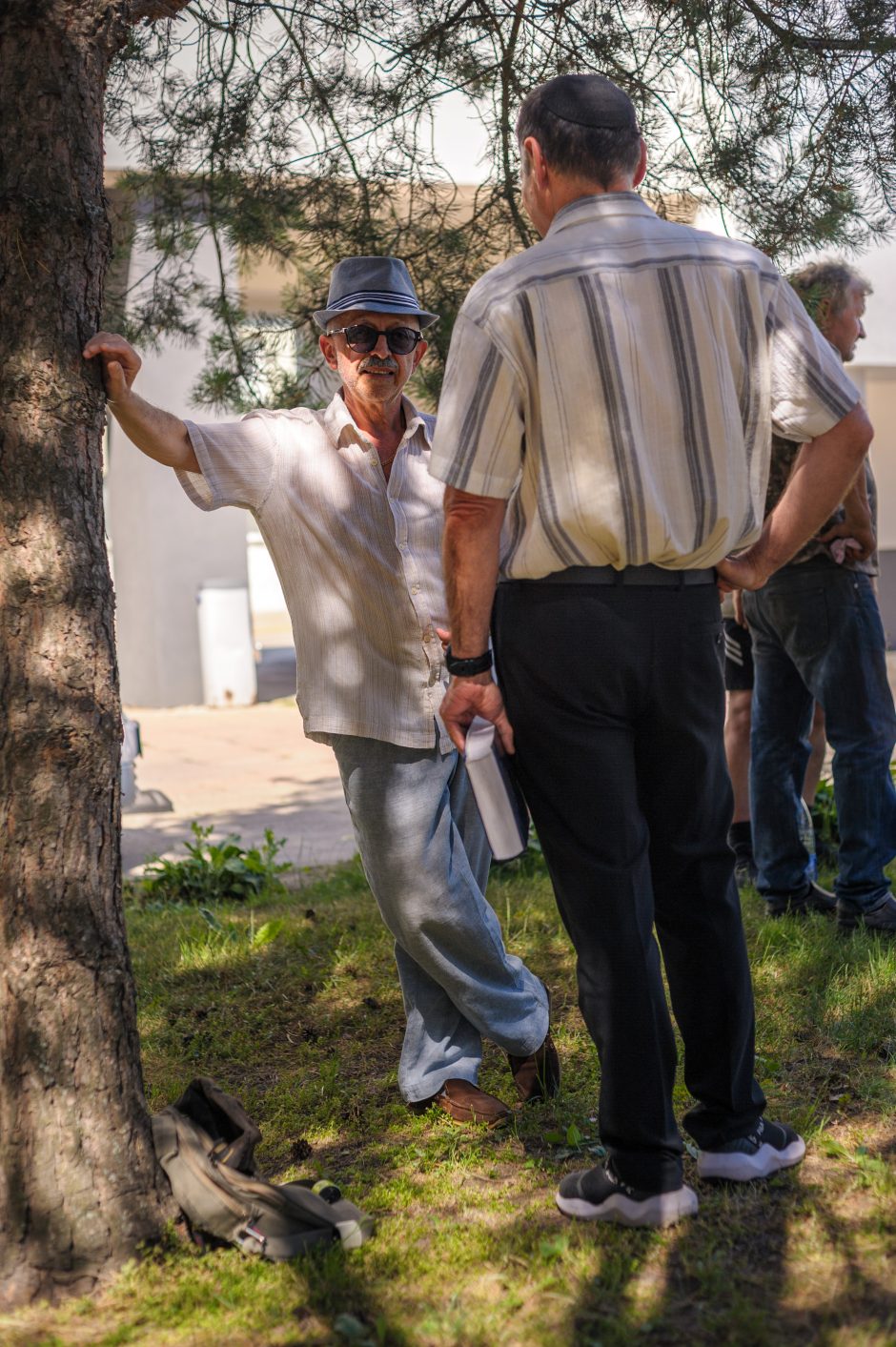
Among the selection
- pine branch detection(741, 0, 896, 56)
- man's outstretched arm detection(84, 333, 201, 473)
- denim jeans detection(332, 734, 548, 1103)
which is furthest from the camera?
pine branch detection(741, 0, 896, 56)

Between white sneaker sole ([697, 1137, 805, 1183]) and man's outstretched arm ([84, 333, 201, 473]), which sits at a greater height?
man's outstretched arm ([84, 333, 201, 473])

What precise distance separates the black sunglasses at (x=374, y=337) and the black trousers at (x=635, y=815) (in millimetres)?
969

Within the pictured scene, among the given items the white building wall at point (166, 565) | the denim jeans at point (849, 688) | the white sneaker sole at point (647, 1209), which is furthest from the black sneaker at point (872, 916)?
the white building wall at point (166, 565)

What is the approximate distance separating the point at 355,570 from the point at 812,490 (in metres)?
1.10

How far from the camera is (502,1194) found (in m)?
2.83

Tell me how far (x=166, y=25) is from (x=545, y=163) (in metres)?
2.76

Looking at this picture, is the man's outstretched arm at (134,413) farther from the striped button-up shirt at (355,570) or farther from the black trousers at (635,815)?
the black trousers at (635,815)

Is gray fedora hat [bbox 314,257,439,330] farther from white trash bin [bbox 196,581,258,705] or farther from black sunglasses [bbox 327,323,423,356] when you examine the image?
white trash bin [bbox 196,581,258,705]

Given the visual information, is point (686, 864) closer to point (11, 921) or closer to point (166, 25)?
point (11, 921)

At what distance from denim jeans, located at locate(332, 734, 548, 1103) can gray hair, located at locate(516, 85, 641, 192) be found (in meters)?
1.36

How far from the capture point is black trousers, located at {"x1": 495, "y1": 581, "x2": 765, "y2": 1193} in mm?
2475

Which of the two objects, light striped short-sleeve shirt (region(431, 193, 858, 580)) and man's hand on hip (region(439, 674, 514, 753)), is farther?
man's hand on hip (region(439, 674, 514, 753))

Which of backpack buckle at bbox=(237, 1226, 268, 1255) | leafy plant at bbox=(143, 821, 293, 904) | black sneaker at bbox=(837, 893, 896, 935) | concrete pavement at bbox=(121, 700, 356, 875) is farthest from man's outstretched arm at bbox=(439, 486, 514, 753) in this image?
concrete pavement at bbox=(121, 700, 356, 875)

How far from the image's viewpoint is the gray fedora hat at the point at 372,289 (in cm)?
325
